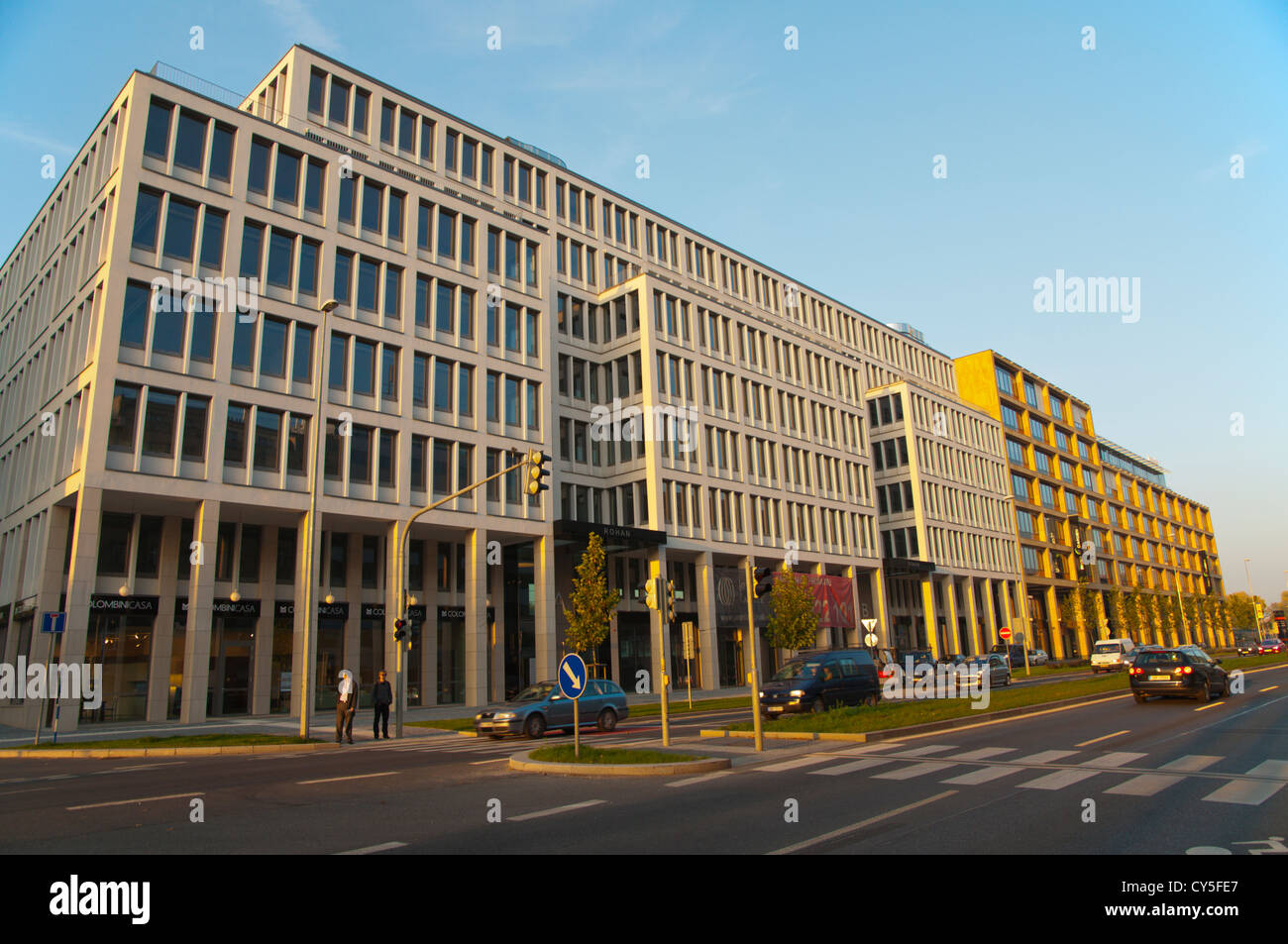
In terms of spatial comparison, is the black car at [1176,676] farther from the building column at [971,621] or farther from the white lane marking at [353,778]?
the building column at [971,621]

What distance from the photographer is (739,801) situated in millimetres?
9641

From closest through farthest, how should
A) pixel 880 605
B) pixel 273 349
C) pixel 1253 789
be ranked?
pixel 1253 789, pixel 273 349, pixel 880 605

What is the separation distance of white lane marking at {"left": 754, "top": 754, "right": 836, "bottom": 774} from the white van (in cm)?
3939

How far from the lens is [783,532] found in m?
53.1

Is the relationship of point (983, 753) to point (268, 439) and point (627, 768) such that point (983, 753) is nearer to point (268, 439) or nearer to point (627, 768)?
point (627, 768)

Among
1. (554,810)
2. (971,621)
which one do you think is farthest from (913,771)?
(971,621)

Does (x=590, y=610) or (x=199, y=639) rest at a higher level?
(x=590, y=610)

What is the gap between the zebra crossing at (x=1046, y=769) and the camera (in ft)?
32.0

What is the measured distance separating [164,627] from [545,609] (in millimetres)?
15789

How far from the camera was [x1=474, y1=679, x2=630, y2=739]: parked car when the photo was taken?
2056 centimetres

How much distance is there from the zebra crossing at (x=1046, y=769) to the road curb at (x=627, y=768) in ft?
2.41

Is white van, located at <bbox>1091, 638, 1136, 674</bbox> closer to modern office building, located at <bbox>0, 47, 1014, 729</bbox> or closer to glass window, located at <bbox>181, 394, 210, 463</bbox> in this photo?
modern office building, located at <bbox>0, 47, 1014, 729</bbox>

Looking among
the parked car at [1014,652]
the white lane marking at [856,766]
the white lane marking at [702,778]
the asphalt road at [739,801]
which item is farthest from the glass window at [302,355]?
the parked car at [1014,652]
